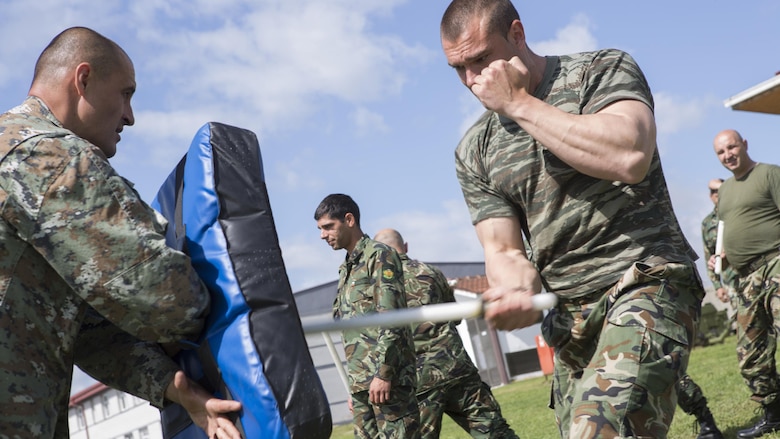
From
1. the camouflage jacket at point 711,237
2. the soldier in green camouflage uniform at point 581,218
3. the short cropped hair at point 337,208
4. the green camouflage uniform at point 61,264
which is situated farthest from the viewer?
the camouflage jacket at point 711,237

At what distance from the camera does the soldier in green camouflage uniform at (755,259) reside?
8102 millimetres

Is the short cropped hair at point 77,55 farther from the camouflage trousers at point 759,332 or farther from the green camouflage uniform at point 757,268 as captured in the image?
the camouflage trousers at point 759,332

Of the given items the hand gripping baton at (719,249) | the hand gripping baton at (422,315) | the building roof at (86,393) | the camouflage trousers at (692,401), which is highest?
the building roof at (86,393)

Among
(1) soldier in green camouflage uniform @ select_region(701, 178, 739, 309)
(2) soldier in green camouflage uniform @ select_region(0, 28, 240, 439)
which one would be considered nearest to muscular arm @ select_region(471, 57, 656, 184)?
(2) soldier in green camouflage uniform @ select_region(0, 28, 240, 439)

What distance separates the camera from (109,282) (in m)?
2.74

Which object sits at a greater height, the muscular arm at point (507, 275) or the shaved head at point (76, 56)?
the shaved head at point (76, 56)

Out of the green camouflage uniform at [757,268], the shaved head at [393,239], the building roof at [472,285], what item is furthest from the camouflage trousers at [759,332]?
the building roof at [472,285]

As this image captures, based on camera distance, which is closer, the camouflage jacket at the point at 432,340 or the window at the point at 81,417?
the camouflage jacket at the point at 432,340

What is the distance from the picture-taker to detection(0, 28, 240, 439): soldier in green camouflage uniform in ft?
9.00

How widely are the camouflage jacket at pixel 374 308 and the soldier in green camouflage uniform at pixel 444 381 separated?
21.0 inches

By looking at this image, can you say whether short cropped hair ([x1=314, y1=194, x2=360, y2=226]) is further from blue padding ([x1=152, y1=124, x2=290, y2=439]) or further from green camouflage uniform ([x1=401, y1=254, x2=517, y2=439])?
blue padding ([x1=152, y1=124, x2=290, y2=439])

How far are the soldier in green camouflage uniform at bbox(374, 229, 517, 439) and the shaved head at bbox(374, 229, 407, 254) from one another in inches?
32.4

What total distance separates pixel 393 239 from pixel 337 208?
3.68 ft

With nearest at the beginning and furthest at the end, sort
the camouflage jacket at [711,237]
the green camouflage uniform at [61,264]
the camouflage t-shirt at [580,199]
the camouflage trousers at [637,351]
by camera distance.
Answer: the green camouflage uniform at [61,264] < the camouflage trousers at [637,351] < the camouflage t-shirt at [580,199] < the camouflage jacket at [711,237]
